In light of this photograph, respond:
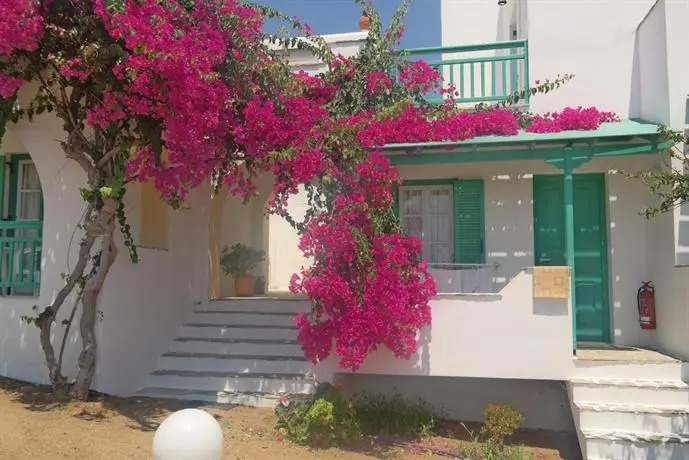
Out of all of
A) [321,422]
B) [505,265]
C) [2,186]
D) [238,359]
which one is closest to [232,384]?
[238,359]

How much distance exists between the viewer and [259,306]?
9773 mm

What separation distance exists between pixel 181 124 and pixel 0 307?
13.4 ft

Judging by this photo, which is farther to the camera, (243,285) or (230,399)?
(243,285)

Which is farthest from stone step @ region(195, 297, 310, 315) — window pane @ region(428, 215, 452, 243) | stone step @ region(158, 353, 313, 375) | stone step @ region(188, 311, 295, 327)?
window pane @ region(428, 215, 452, 243)

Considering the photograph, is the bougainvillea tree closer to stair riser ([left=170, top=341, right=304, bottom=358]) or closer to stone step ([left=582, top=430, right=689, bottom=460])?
stair riser ([left=170, top=341, right=304, bottom=358])

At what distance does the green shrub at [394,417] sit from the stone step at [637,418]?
74.6 inches

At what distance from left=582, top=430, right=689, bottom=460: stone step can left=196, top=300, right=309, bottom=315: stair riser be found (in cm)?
474

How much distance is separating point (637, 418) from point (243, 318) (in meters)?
5.70

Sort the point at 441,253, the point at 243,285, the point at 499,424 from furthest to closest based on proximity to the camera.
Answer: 1. the point at 243,285
2. the point at 441,253
3. the point at 499,424

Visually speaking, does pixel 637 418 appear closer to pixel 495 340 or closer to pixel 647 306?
pixel 495 340

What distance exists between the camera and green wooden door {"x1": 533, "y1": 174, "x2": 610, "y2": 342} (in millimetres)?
8461

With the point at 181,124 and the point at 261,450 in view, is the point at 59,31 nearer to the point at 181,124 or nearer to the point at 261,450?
the point at 181,124

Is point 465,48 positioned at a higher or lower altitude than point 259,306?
higher

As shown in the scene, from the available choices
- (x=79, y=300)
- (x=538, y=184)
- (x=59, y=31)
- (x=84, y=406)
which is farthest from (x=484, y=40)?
(x=84, y=406)
